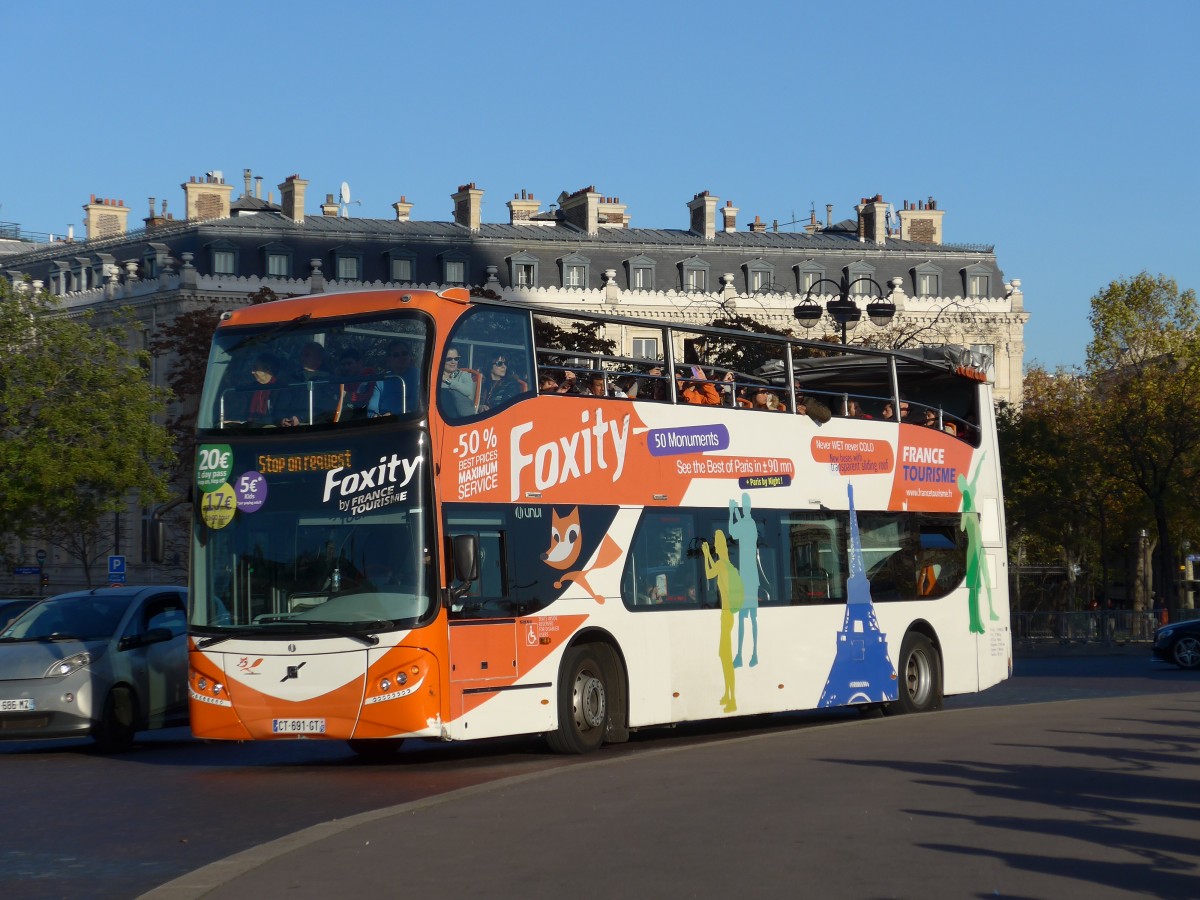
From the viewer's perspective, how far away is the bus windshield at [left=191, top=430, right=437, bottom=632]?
14.6 meters

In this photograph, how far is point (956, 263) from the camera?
3433 inches

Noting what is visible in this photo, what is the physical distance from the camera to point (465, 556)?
14391 millimetres

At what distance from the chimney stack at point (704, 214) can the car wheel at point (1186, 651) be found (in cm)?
5508

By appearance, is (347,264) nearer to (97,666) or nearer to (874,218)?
(874,218)

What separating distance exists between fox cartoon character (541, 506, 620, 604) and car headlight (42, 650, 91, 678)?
4750 mm

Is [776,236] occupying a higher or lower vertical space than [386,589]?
higher

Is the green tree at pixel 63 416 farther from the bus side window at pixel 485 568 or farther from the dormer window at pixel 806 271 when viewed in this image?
the dormer window at pixel 806 271

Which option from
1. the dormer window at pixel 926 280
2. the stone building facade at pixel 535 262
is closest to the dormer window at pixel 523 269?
the stone building facade at pixel 535 262

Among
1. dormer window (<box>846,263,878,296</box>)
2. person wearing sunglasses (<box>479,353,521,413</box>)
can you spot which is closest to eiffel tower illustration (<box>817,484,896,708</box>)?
person wearing sunglasses (<box>479,353,521,413</box>)

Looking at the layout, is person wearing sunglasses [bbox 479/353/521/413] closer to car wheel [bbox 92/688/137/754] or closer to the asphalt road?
the asphalt road

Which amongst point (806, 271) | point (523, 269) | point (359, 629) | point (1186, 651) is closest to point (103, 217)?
point (523, 269)

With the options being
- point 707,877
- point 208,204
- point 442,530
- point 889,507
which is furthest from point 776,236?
point 707,877

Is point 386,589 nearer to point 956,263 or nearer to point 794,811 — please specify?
point 794,811

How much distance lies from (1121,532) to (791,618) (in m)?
48.0
